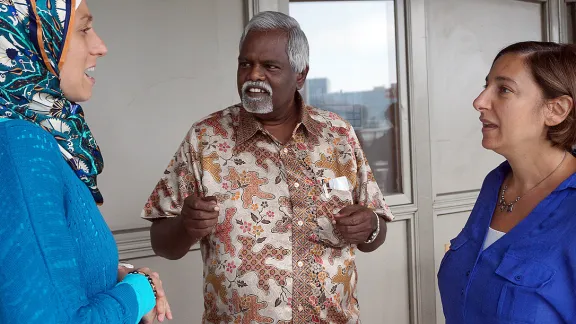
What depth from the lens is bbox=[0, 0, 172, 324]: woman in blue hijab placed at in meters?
1.01

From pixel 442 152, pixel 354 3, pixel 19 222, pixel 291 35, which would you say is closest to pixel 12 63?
pixel 19 222

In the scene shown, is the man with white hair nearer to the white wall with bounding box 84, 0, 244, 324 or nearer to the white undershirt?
the white undershirt

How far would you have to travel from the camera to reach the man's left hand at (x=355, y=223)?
2.01m

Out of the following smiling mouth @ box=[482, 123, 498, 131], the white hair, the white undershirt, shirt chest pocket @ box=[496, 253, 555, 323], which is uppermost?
the white hair

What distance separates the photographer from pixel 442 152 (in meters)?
4.02

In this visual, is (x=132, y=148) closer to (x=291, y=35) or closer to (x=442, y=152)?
(x=291, y=35)

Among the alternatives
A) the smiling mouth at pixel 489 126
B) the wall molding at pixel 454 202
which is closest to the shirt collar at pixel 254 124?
the smiling mouth at pixel 489 126

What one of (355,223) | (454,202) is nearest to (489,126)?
(355,223)

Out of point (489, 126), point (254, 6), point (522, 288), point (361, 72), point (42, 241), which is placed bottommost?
point (522, 288)

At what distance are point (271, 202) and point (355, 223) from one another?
29 centimetres

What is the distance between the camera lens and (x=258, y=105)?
210cm

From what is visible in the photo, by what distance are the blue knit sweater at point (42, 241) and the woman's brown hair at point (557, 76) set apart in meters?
1.37

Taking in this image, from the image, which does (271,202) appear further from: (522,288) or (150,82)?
(150,82)

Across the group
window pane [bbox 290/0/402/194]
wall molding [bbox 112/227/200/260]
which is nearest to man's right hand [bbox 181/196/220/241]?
wall molding [bbox 112/227/200/260]
